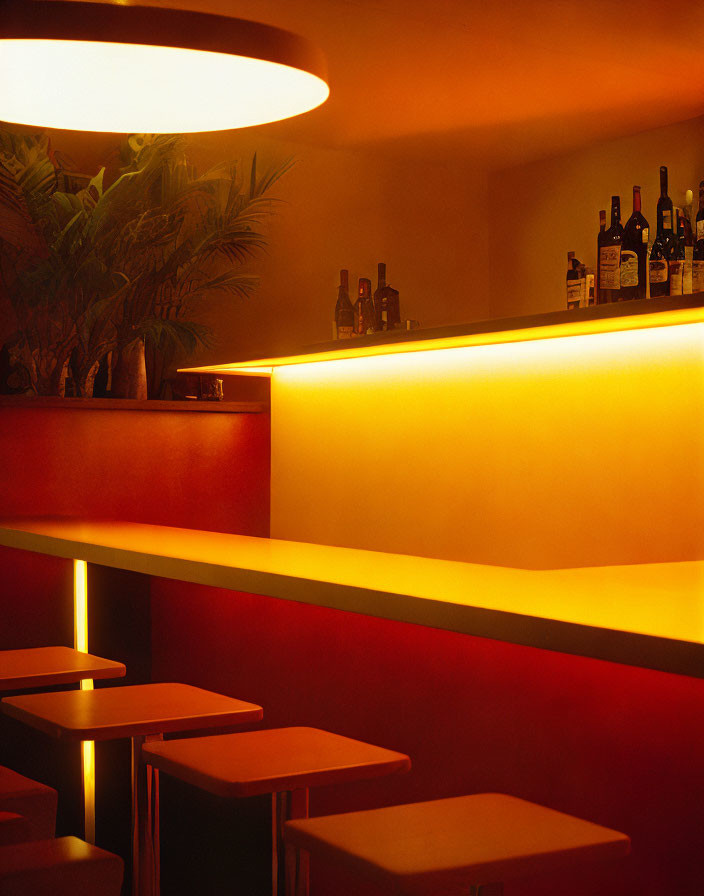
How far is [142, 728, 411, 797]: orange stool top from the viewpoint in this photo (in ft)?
4.85

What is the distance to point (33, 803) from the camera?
1.75 meters

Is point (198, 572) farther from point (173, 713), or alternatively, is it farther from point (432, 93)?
A: point (432, 93)

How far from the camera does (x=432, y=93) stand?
13.7ft

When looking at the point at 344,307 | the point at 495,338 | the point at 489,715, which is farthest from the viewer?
the point at 344,307

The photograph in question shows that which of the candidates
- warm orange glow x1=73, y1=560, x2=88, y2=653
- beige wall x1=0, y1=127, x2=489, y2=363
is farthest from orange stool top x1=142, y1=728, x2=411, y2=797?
beige wall x1=0, y1=127, x2=489, y2=363

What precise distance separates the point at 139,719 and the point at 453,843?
72cm

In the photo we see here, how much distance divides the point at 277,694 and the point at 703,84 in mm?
2878

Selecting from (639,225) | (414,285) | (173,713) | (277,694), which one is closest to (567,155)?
(414,285)

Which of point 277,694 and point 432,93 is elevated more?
point 432,93

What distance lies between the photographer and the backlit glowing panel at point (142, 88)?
192cm

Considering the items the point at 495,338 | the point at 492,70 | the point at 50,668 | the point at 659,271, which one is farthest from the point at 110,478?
the point at 492,70

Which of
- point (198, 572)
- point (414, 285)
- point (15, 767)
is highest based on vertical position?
point (414, 285)

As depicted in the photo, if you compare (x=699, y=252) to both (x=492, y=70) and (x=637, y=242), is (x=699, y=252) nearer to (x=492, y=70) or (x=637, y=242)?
(x=637, y=242)

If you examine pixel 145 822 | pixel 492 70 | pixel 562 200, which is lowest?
pixel 145 822
